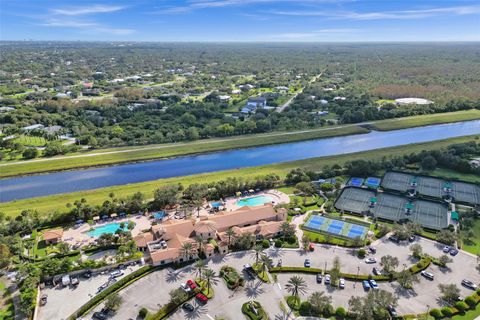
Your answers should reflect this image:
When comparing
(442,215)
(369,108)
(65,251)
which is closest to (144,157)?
(65,251)

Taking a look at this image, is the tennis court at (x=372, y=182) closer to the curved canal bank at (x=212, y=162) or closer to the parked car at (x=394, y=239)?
the parked car at (x=394, y=239)

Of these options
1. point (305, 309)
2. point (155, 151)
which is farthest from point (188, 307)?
point (155, 151)

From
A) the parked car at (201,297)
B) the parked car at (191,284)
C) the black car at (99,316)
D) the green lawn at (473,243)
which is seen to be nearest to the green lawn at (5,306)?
the black car at (99,316)

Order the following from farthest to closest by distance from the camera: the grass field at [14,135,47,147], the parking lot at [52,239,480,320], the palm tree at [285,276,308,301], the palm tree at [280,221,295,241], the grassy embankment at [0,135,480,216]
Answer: the grass field at [14,135,47,147], the grassy embankment at [0,135,480,216], the palm tree at [280,221,295,241], the palm tree at [285,276,308,301], the parking lot at [52,239,480,320]

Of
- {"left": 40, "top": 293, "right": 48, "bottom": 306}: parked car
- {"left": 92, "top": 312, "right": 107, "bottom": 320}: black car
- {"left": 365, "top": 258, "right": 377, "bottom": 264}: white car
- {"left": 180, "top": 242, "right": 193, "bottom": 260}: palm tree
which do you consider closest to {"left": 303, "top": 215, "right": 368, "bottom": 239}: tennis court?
{"left": 365, "top": 258, "right": 377, "bottom": 264}: white car

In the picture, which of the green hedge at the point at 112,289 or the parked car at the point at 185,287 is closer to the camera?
the green hedge at the point at 112,289

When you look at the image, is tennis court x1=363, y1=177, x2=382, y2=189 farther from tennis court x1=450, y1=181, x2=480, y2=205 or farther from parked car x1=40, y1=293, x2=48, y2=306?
parked car x1=40, y1=293, x2=48, y2=306

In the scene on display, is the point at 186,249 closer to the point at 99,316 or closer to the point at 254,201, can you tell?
the point at 99,316
